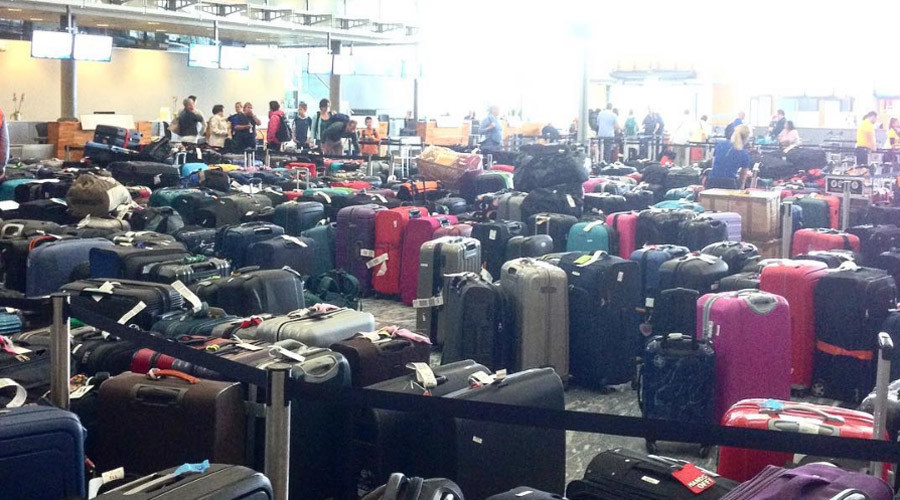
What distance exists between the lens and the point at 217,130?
15805 mm

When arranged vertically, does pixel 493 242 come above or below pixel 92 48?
below

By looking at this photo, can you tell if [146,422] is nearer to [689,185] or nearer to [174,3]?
[689,185]

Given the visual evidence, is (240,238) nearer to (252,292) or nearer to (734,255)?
(252,292)

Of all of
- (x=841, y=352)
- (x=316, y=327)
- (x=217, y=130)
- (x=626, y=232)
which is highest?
(x=217, y=130)

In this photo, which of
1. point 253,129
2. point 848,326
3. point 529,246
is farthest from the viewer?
point 253,129

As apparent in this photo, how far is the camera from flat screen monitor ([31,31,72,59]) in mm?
17097

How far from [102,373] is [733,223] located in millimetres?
6065

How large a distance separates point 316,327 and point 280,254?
2850 millimetres

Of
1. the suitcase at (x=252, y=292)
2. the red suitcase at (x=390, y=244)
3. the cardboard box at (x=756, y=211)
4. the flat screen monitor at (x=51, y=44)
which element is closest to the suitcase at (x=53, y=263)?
the suitcase at (x=252, y=292)

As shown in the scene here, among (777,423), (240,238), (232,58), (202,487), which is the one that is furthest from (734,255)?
(232,58)

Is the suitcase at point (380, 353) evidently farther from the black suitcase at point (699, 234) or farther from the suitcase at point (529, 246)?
Answer: the black suitcase at point (699, 234)

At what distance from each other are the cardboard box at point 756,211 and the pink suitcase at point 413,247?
2582 millimetres

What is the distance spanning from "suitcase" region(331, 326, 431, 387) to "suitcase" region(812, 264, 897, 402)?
250cm

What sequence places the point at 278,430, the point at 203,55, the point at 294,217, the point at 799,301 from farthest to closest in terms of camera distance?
the point at 203,55 < the point at 294,217 < the point at 799,301 < the point at 278,430
